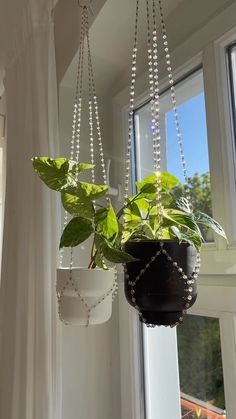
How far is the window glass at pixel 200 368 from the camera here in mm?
853

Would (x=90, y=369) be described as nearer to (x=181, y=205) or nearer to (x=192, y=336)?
(x=192, y=336)

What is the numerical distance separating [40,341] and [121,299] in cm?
34

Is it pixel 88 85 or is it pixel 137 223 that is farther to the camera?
pixel 88 85

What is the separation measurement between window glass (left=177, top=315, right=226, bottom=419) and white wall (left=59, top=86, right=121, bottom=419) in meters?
0.31

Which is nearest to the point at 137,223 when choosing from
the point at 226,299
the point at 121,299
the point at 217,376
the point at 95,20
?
the point at 226,299

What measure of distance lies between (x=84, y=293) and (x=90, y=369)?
54 centimetres

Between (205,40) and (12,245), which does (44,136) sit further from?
(205,40)

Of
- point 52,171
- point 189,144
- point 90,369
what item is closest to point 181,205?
point 52,171

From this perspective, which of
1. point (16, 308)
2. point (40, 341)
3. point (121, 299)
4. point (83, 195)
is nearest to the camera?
point (83, 195)

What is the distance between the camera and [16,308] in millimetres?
1076

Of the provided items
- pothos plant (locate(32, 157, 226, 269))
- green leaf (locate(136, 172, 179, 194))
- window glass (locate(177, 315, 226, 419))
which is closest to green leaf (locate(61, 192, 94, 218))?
pothos plant (locate(32, 157, 226, 269))

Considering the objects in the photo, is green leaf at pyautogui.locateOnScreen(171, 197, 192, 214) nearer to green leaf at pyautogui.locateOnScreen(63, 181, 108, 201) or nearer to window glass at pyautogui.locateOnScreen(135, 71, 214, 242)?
green leaf at pyautogui.locateOnScreen(63, 181, 108, 201)

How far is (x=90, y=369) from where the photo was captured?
3.90ft

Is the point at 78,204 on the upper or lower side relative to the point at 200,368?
upper
